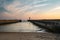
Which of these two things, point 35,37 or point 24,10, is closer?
point 35,37

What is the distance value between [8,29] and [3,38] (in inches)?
5.8

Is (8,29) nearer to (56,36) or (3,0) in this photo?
(3,0)

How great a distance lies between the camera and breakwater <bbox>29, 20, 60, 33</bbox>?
1.71 meters

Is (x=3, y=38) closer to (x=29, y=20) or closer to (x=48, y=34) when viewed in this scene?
(x=29, y=20)

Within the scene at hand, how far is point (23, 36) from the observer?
1706 millimetres

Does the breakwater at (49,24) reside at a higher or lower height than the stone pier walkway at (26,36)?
higher

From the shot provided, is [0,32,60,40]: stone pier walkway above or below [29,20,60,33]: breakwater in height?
below

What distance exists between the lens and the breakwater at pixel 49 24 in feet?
5.60

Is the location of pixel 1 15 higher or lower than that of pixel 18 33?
higher

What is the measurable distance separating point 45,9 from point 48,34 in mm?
359

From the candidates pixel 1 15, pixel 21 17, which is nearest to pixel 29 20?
pixel 21 17

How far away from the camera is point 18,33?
1.74 m

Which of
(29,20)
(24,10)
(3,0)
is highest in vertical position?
(3,0)

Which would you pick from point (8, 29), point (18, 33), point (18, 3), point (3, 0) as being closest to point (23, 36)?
point (18, 33)
